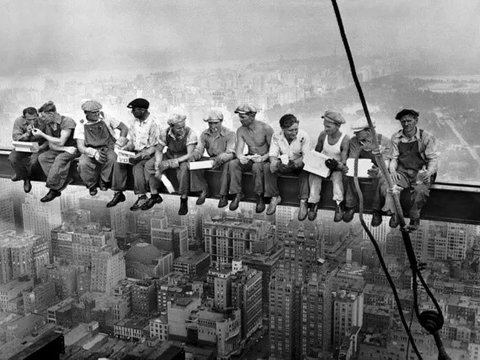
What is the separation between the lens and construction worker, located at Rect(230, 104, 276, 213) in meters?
6.08

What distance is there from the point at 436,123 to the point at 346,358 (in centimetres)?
320

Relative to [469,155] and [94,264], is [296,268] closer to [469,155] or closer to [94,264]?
[469,155]

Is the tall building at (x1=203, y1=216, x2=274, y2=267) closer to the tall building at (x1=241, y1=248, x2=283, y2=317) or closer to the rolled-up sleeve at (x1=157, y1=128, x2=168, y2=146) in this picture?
the tall building at (x1=241, y1=248, x2=283, y2=317)

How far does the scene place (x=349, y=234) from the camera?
7992 millimetres

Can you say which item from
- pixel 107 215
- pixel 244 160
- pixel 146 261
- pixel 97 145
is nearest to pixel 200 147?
pixel 244 160

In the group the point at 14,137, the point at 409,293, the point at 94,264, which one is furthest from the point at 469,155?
the point at 94,264

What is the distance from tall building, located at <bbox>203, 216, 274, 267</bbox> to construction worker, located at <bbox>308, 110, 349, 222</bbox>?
2.65 meters

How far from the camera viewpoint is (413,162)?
5.62 meters

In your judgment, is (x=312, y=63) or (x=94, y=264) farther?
(x=94, y=264)

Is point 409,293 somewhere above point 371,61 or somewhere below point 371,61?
below

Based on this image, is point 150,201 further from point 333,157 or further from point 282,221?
point 282,221

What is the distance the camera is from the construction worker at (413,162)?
5504 millimetres

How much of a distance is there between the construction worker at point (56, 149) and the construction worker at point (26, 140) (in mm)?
76

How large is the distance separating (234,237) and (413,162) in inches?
149
